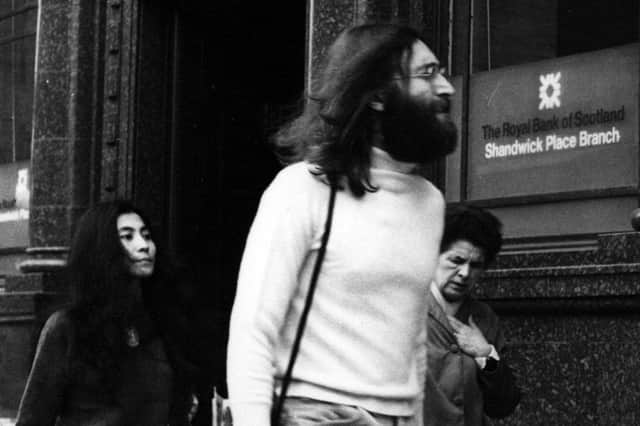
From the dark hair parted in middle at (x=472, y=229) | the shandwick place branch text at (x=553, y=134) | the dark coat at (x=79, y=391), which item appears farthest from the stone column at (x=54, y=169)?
the dark hair parted in middle at (x=472, y=229)

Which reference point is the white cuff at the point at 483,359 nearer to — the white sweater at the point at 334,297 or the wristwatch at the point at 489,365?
the wristwatch at the point at 489,365

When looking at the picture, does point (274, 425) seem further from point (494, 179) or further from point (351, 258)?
point (494, 179)

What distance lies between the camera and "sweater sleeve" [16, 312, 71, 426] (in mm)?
5875

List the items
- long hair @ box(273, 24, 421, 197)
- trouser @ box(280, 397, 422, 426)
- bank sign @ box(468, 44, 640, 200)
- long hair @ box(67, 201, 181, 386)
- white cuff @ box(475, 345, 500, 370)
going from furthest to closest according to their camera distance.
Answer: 1. bank sign @ box(468, 44, 640, 200)
2. long hair @ box(67, 201, 181, 386)
3. white cuff @ box(475, 345, 500, 370)
4. long hair @ box(273, 24, 421, 197)
5. trouser @ box(280, 397, 422, 426)

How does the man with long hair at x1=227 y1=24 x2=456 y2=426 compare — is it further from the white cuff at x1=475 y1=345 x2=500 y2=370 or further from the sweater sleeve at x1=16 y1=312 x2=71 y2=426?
the sweater sleeve at x1=16 y1=312 x2=71 y2=426

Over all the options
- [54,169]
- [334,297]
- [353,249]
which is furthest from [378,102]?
[54,169]

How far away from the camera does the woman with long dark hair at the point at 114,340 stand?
5.96m

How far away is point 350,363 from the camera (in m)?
3.39

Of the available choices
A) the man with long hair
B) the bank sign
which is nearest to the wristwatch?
the man with long hair

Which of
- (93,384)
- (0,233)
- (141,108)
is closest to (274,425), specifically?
(93,384)

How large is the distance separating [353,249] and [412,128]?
34 cm

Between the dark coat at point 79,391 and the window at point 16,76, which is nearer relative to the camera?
the dark coat at point 79,391

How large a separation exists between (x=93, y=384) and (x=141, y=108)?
5.76m

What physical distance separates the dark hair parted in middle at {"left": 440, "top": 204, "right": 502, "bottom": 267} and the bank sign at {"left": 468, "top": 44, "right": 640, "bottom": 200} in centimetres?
271
